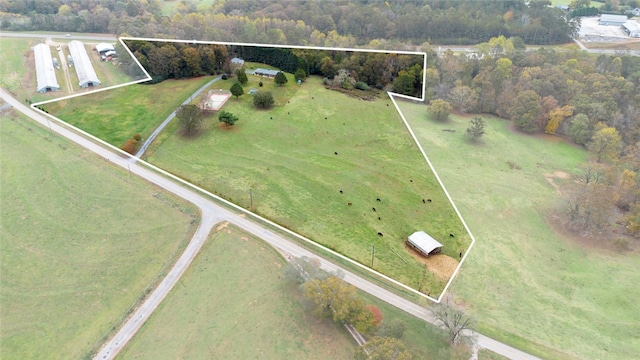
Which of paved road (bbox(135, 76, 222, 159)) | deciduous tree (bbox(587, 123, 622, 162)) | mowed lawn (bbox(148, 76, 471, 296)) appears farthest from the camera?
deciduous tree (bbox(587, 123, 622, 162))

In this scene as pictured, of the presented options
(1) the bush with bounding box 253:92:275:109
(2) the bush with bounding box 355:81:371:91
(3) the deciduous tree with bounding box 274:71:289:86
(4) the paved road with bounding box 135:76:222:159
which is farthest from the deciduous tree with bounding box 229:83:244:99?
(2) the bush with bounding box 355:81:371:91

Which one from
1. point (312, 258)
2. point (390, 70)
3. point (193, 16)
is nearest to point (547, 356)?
point (312, 258)

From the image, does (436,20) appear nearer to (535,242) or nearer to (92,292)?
(535,242)

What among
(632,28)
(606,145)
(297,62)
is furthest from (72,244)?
(632,28)

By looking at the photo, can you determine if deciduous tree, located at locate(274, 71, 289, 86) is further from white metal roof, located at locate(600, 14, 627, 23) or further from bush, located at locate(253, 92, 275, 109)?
white metal roof, located at locate(600, 14, 627, 23)

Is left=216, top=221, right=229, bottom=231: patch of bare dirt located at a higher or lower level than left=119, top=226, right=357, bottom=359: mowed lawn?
higher

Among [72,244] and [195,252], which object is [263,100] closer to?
[195,252]

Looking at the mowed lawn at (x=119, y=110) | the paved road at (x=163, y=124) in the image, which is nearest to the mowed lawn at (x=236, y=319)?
the paved road at (x=163, y=124)
